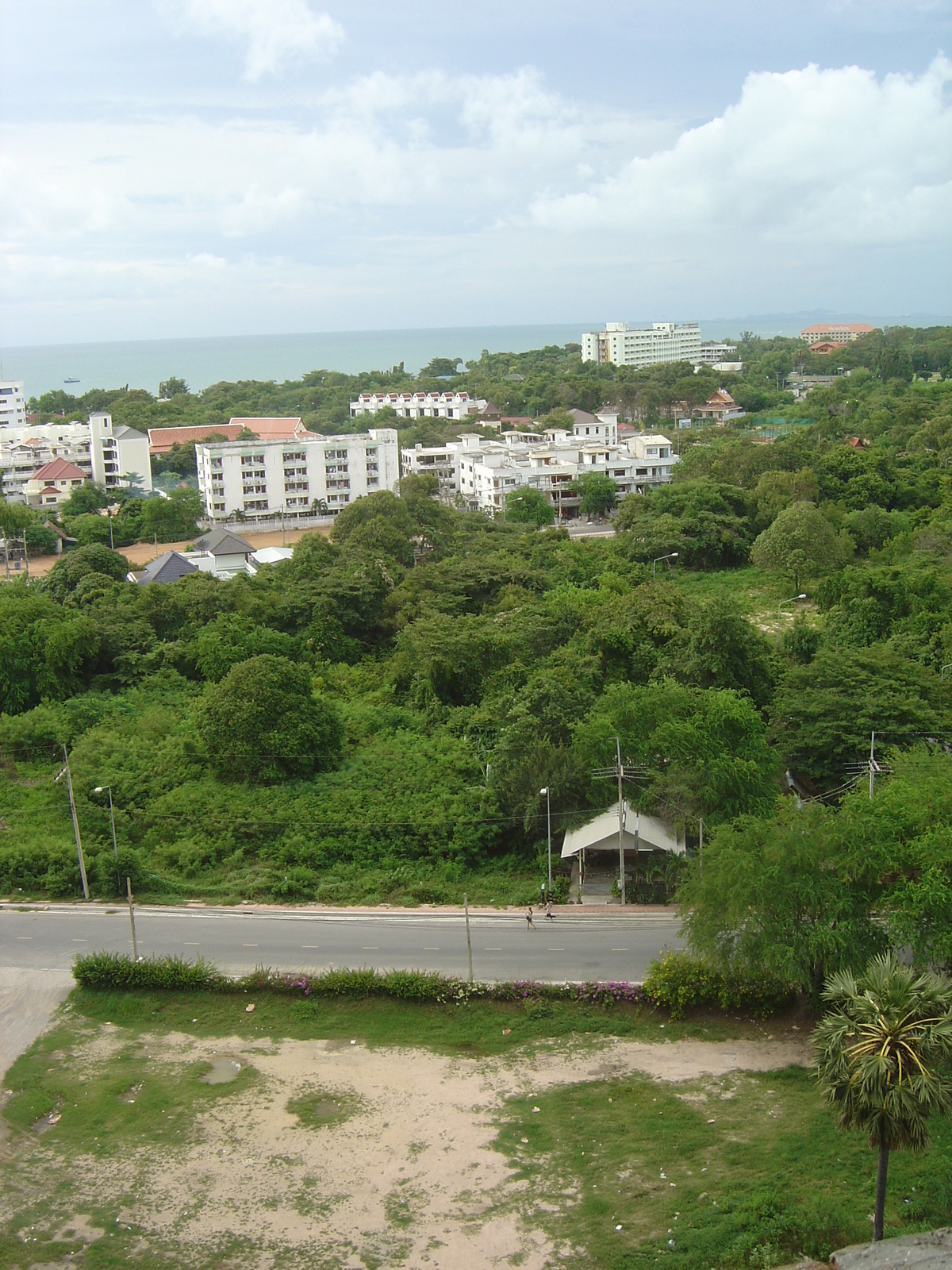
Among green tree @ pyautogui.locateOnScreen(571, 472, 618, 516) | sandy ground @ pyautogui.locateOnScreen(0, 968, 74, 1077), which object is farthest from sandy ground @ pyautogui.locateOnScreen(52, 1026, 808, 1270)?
green tree @ pyautogui.locateOnScreen(571, 472, 618, 516)

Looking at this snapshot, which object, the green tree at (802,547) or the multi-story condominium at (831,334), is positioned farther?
the multi-story condominium at (831,334)

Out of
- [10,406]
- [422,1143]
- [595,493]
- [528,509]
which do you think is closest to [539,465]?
[595,493]

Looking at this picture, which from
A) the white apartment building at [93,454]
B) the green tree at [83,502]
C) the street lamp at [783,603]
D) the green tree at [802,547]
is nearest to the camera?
the street lamp at [783,603]

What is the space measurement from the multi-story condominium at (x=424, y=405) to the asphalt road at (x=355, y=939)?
2081 inches

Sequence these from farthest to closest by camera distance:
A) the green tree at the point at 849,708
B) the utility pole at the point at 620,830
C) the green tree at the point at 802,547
Answer: the green tree at the point at 802,547, the green tree at the point at 849,708, the utility pole at the point at 620,830

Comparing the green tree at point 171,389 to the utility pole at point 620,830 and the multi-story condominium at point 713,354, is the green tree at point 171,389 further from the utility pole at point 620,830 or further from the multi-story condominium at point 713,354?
the utility pole at point 620,830

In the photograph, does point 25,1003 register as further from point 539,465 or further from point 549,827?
point 539,465

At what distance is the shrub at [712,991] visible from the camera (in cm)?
1304

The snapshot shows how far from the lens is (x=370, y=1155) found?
10.9 m

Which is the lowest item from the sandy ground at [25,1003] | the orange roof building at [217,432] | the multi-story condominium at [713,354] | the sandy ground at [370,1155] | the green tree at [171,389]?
the sandy ground at [370,1155]

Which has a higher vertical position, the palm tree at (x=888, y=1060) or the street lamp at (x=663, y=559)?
the street lamp at (x=663, y=559)

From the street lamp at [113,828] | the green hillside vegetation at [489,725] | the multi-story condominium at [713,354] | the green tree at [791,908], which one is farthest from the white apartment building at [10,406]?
the green tree at [791,908]

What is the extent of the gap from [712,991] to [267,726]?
9.71 meters

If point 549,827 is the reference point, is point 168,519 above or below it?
above
